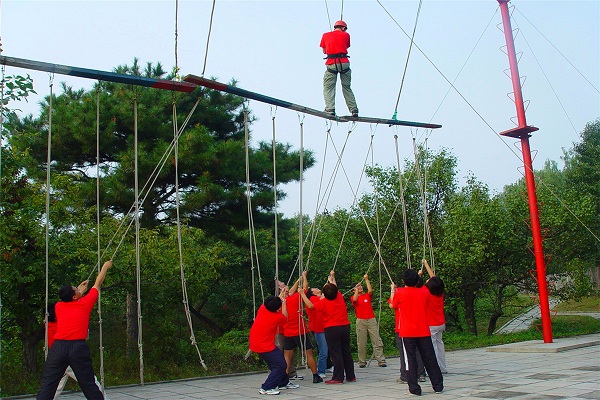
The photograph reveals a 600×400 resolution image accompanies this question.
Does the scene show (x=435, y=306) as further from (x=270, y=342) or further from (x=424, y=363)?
(x=270, y=342)

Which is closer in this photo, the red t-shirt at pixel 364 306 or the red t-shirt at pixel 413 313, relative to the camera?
the red t-shirt at pixel 413 313

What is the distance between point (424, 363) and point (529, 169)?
6.64m

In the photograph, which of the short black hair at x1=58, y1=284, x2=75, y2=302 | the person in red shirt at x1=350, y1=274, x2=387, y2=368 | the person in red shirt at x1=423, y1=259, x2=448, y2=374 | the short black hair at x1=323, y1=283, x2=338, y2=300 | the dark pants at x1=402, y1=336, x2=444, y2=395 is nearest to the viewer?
the short black hair at x1=58, y1=284, x2=75, y2=302

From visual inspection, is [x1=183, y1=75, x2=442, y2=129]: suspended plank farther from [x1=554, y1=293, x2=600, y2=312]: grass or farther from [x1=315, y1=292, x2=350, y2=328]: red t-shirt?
[x1=554, y1=293, x2=600, y2=312]: grass

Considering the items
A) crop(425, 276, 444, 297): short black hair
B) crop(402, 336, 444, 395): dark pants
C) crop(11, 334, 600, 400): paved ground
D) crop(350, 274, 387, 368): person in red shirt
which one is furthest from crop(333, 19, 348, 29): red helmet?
crop(11, 334, 600, 400): paved ground

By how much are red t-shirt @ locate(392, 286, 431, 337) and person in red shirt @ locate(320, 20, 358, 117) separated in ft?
11.5

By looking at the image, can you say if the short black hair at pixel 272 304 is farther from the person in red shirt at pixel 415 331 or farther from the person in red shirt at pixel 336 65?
the person in red shirt at pixel 336 65

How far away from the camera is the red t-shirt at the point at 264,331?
310 inches

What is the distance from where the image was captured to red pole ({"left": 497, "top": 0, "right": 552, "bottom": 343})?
12.7m

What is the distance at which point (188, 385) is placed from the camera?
9305 mm

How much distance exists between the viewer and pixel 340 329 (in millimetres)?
8781

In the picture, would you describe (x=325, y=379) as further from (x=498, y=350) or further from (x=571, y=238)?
(x=571, y=238)

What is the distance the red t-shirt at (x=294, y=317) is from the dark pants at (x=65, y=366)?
3.19 meters

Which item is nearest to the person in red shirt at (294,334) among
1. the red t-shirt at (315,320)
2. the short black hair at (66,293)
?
the red t-shirt at (315,320)
